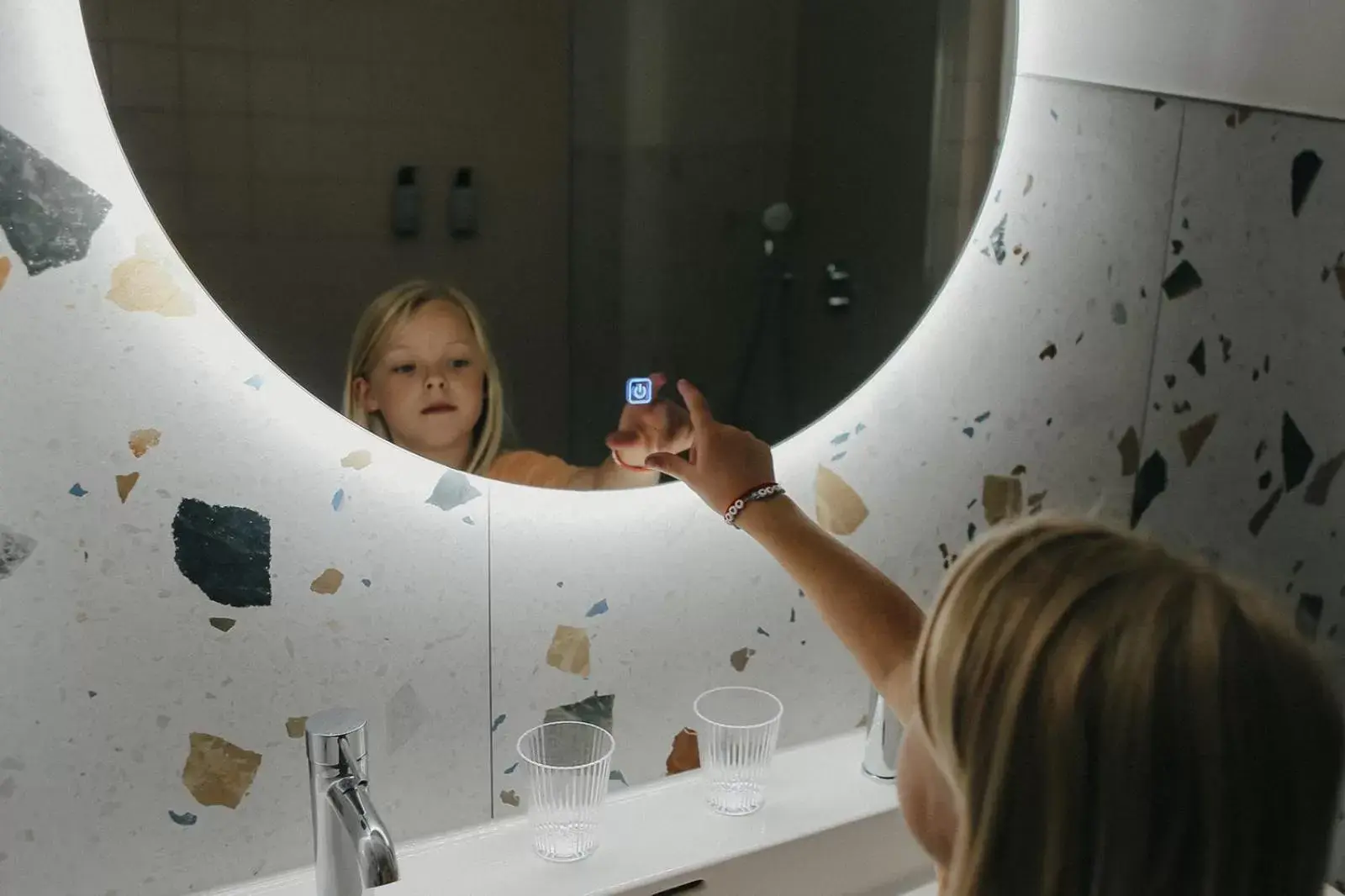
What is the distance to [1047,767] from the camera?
614mm

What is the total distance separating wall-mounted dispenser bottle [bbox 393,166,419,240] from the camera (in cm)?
76

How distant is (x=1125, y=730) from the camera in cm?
60

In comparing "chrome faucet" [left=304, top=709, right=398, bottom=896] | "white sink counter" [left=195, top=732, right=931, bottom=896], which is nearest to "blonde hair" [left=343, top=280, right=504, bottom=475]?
"chrome faucet" [left=304, top=709, right=398, bottom=896]

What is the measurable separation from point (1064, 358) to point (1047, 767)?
0.57 meters

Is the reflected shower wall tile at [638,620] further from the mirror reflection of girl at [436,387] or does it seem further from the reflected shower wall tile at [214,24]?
the reflected shower wall tile at [214,24]

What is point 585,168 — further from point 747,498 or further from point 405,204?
point 747,498

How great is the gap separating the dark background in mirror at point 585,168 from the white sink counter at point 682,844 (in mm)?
315


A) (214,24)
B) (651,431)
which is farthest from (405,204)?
(651,431)

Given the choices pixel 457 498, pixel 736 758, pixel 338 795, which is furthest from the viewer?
pixel 736 758

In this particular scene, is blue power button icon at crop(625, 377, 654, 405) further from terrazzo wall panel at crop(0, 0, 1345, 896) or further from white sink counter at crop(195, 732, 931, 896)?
white sink counter at crop(195, 732, 931, 896)

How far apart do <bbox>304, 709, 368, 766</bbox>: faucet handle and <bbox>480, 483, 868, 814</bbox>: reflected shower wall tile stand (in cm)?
15

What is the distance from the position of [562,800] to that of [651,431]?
0.29 metres

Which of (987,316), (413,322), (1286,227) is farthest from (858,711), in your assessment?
(1286,227)

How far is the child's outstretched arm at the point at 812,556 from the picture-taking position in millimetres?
906
